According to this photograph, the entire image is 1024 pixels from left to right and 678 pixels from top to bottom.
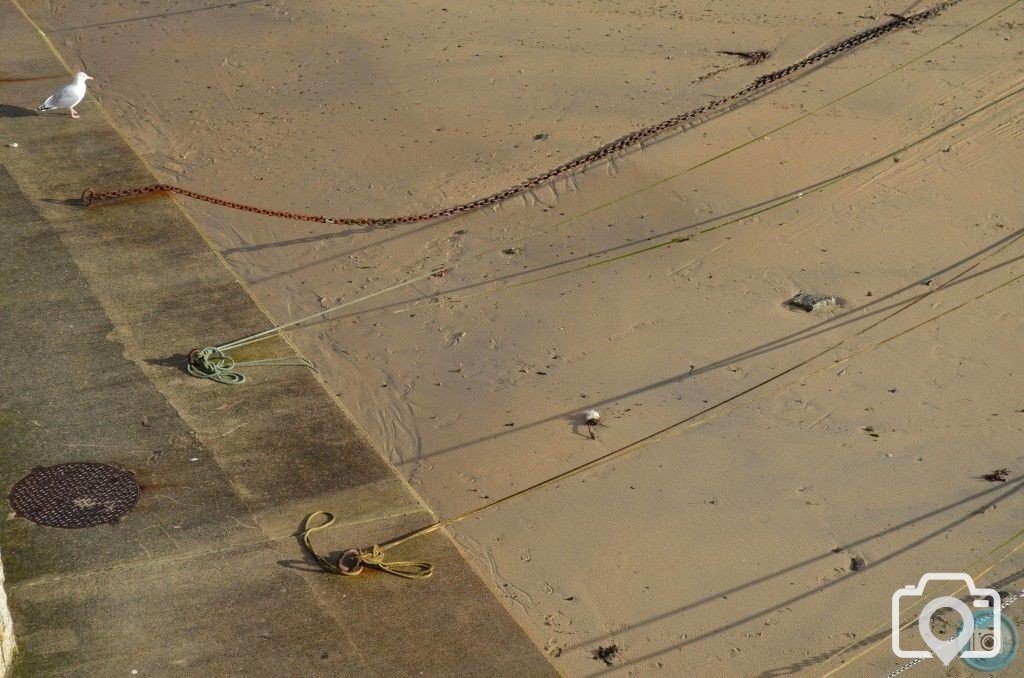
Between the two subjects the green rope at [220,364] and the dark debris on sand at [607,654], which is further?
the green rope at [220,364]

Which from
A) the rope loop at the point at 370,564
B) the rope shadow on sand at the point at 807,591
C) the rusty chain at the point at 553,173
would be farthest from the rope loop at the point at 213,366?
the rope shadow on sand at the point at 807,591

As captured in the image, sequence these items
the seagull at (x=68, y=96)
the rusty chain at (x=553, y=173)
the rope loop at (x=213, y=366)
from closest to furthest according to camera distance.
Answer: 1. the rope loop at (x=213, y=366)
2. the rusty chain at (x=553, y=173)
3. the seagull at (x=68, y=96)

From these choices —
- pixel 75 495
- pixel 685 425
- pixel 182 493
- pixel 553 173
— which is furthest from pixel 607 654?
pixel 553 173

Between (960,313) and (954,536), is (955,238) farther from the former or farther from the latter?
(954,536)

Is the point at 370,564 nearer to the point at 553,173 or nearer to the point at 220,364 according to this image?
the point at 220,364

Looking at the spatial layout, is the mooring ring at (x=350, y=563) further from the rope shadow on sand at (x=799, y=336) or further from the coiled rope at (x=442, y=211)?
the coiled rope at (x=442, y=211)
